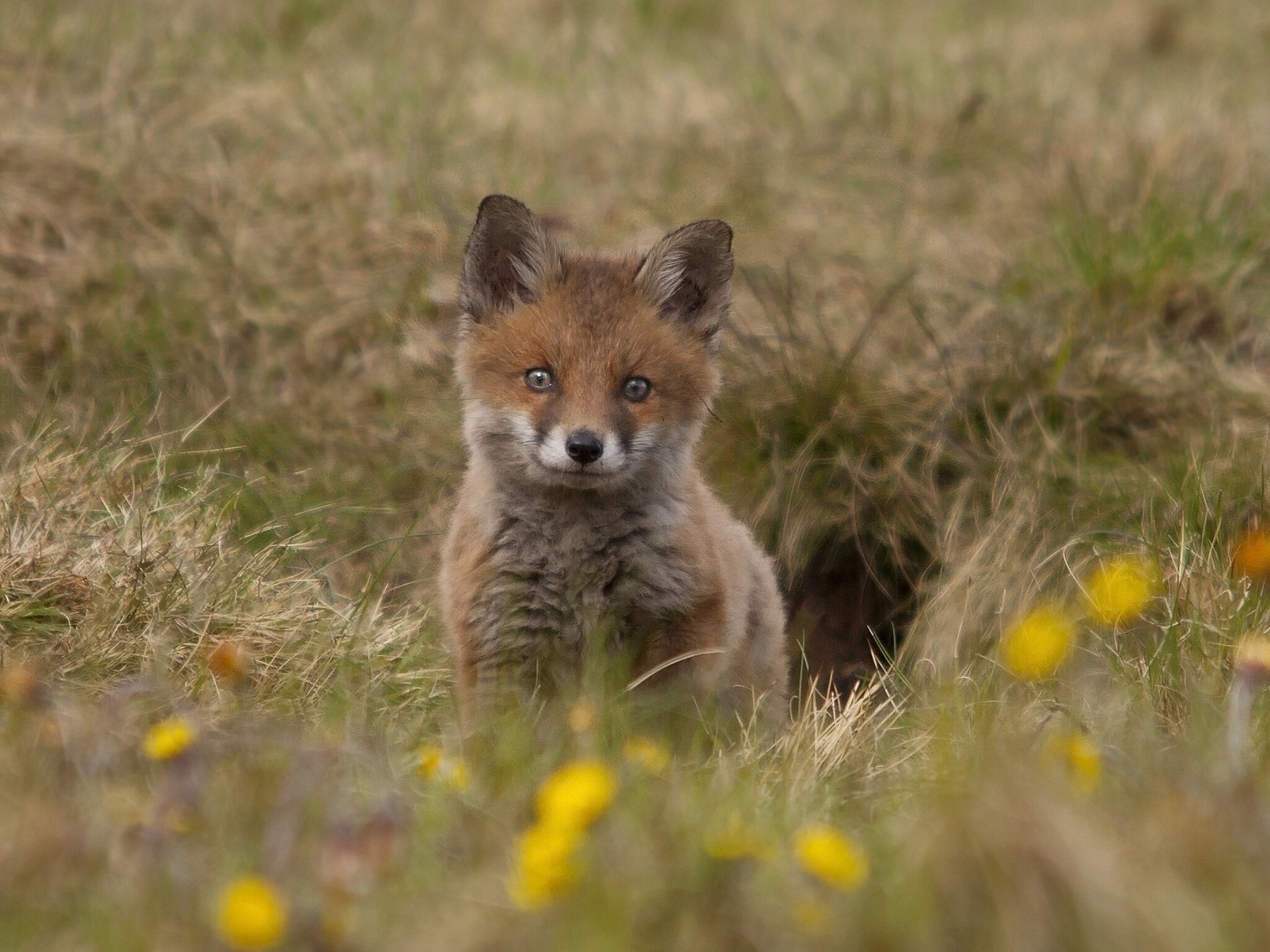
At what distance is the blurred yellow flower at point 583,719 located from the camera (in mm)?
3141

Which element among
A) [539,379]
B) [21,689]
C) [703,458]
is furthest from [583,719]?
[703,458]

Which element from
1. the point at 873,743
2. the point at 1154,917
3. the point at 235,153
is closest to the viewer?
the point at 1154,917

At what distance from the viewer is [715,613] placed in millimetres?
4066

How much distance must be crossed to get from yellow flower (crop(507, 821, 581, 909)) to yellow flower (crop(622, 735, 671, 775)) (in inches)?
25.3

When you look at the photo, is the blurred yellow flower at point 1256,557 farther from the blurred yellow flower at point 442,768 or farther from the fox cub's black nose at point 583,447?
the blurred yellow flower at point 442,768

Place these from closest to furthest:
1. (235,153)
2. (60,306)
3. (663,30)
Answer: (60,306), (235,153), (663,30)

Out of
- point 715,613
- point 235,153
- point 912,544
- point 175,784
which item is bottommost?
point 912,544

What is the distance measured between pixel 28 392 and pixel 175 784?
350 cm

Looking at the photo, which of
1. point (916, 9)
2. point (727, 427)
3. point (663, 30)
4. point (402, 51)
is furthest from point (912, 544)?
point (916, 9)

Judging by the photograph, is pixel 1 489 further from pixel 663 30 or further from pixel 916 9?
pixel 916 9


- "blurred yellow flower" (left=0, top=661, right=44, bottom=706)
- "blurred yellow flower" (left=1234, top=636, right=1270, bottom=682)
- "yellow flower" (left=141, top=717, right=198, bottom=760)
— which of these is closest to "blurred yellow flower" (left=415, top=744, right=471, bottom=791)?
"yellow flower" (left=141, top=717, right=198, bottom=760)

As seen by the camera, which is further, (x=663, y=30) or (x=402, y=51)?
(x=663, y=30)

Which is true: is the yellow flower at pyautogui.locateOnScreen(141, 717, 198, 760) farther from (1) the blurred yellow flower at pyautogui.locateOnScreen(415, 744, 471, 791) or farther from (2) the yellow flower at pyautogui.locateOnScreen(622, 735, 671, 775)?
(2) the yellow flower at pyautogui.locateOnScreen(622, 735, 671, 775)

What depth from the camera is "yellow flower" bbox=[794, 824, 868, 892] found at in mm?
2217
